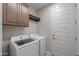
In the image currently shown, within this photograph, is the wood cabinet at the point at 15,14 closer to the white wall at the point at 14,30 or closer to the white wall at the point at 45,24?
the white wall at the point at 14,30

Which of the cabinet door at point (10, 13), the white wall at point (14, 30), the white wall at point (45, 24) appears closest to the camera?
the cabinet door at point (10, 13)

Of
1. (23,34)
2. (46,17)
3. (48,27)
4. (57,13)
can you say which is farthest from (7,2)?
(57,13)

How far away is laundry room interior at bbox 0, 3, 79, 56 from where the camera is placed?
1798 mm

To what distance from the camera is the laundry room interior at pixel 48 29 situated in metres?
1.80

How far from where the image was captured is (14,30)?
69.6 inches

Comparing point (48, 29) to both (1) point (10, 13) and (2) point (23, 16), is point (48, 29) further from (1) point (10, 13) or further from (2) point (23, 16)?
(1) point (10, 13)

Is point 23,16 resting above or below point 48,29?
above

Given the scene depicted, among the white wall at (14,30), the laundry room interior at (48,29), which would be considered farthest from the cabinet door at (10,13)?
the white wall at (14,30)

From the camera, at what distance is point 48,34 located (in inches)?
84.7

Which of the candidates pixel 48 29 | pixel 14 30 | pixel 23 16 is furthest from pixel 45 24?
pixel 14 30

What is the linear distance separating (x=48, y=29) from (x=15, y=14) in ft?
3.59

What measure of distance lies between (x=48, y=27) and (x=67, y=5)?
2.80ft

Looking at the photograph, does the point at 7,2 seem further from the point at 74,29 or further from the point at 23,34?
the point at 74,29

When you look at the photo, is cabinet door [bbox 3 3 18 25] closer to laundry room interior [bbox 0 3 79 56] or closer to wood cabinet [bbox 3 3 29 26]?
wood cabinet [bbox 3 3 29 26]
